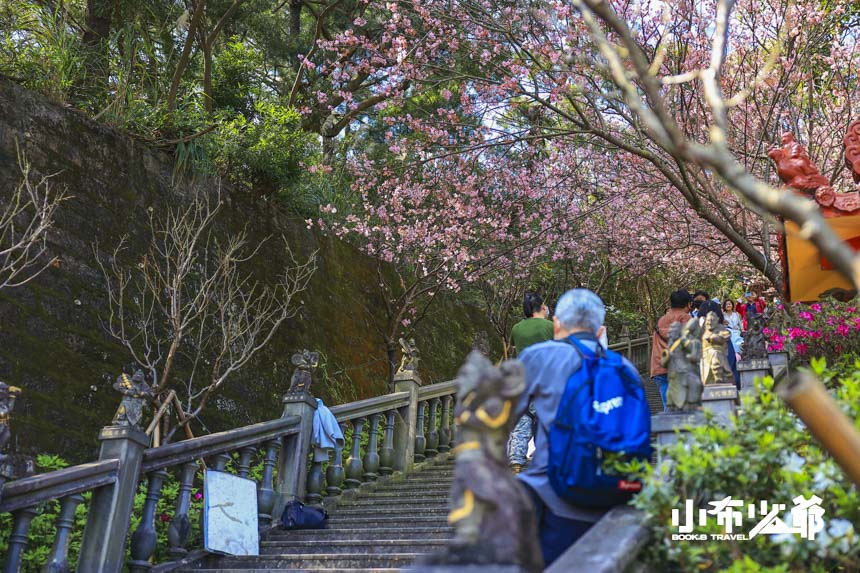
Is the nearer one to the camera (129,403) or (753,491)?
(753,491)

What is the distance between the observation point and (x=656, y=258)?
18.6 m

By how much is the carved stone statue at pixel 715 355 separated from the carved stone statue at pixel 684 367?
90cm

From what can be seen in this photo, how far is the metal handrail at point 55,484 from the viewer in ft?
19.3

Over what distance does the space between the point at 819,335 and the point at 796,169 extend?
18.6 ft

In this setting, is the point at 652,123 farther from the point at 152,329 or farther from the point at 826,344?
the point at 826,344

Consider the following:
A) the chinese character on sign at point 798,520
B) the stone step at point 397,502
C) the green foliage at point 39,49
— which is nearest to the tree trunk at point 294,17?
the green foliage at point 39,49

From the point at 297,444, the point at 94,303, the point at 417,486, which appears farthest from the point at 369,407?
the point at 94,303

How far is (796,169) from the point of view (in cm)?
761

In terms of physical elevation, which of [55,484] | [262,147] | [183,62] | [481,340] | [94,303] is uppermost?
[183,62]

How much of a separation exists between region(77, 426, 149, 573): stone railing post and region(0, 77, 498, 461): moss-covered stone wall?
225cm

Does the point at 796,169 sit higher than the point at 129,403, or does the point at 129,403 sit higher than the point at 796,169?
the point at 796,169

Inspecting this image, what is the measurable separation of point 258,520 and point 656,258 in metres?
12.5

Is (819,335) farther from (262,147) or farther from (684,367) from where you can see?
(262,147)

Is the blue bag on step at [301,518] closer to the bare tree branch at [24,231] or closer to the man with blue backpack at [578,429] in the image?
the bare tree branch at [24,231]
